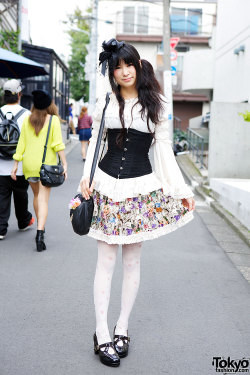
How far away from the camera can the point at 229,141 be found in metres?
11.3

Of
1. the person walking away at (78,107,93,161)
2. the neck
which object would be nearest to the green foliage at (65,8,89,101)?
the person walking away at (78,107,93,161)

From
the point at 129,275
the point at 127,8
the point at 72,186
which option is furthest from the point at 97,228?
the point at 127,8

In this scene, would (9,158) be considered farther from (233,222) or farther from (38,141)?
(233,222)

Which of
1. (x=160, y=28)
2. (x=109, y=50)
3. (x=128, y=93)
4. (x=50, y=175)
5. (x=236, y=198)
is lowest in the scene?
(x=236, y=198)

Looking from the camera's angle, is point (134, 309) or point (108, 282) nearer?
point (108, 282)

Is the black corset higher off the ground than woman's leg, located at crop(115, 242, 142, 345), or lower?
higher

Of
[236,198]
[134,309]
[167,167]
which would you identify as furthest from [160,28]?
[167,167]

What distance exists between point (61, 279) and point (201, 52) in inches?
748

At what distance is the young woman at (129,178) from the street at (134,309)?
11.1 inches

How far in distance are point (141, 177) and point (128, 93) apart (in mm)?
533

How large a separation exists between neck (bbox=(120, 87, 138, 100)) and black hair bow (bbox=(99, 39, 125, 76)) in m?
0.17

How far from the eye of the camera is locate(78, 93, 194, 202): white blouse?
10.1 feet

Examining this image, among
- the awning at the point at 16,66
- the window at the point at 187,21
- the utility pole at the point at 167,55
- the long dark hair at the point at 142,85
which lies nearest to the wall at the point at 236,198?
the awning at the point at 16,66

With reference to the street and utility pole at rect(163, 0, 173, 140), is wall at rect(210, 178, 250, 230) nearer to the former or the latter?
the street
